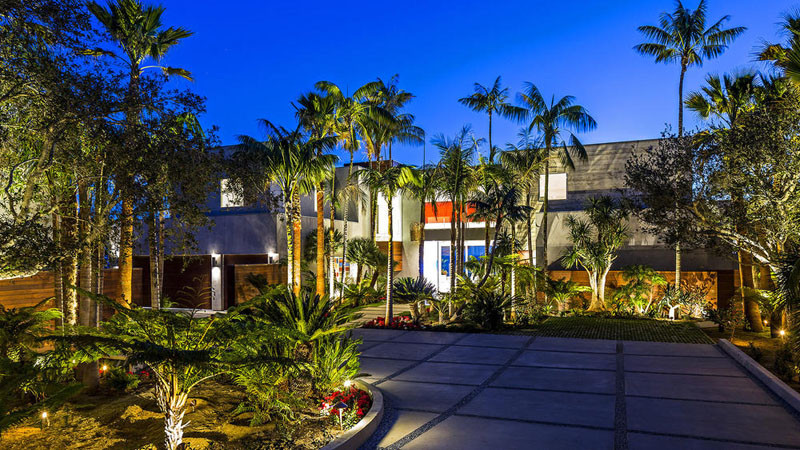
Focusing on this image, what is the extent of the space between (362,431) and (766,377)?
645 cm

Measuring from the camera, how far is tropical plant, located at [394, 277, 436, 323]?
610 inches

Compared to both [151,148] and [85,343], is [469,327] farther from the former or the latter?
[85,343]

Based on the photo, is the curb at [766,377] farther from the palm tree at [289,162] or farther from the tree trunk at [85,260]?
the tree trunk at [85,260]

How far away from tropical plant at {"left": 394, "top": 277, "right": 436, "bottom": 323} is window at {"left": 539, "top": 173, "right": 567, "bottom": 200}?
8.48 metres

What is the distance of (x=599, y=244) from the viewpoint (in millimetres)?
18000

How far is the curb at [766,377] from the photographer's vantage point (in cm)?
658

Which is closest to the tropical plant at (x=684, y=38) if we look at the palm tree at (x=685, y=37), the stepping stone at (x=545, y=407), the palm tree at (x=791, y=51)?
the palm tree at (x=685, y=37)

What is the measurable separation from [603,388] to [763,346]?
229 inches

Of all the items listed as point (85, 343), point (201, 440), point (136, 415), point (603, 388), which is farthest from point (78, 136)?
point (603, 388)

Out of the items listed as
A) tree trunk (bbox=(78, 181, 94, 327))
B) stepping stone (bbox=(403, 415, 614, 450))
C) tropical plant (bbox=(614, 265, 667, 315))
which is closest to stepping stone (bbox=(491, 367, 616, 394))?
stepping stone (bbox=(403, 415, 614, 450))

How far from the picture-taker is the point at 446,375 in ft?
29.3

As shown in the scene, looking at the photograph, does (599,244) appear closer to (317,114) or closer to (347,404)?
(317,114)

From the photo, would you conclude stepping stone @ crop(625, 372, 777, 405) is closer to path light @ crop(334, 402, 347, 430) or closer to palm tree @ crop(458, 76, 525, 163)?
path light @ crop(334, 402, 347, 430)

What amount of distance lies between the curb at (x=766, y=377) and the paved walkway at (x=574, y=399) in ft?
0.45
